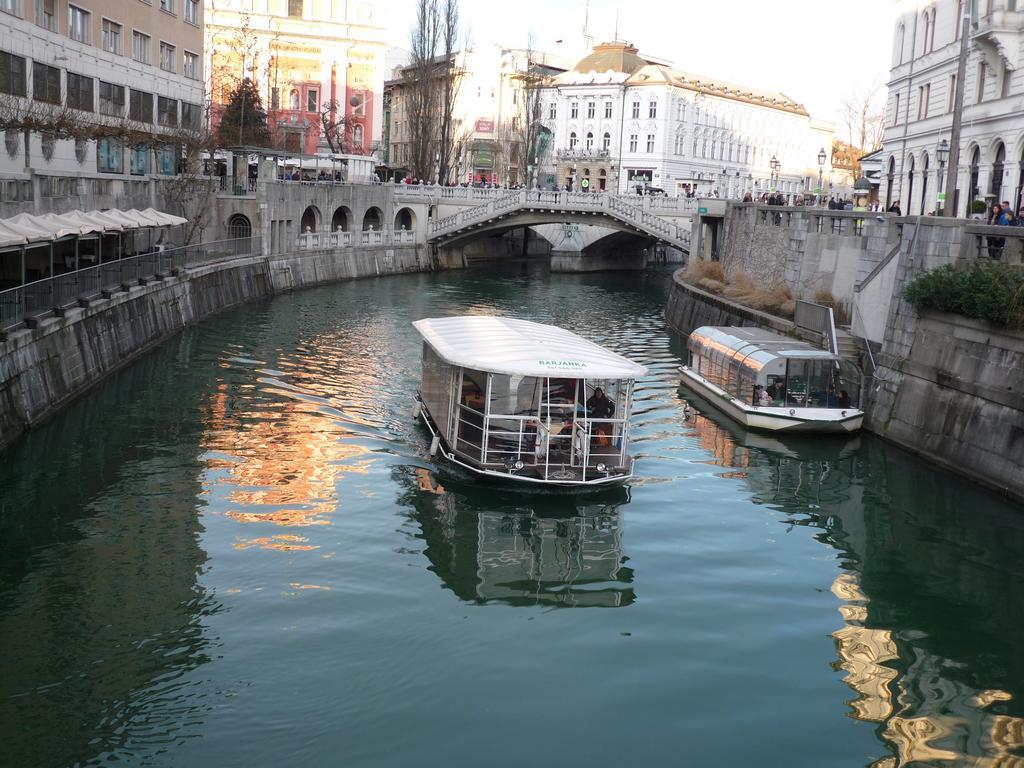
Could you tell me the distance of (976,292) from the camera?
24656 millimetres

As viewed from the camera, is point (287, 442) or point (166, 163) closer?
point (287, 442)

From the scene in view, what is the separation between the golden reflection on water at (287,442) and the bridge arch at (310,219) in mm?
30327

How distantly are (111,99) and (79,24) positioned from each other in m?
4.51

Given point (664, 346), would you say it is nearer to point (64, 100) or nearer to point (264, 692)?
point (64, 100)

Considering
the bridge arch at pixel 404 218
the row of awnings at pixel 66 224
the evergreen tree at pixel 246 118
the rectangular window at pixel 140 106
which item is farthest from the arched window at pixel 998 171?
the evergreen tree at pixel 246 118

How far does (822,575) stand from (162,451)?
13.7 meters

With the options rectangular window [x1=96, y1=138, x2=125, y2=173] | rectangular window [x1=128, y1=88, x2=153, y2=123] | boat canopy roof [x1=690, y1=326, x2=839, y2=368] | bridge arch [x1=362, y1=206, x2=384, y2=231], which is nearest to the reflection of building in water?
boat canopy roof [x1=690, y1=326, x2=839, y2=368]

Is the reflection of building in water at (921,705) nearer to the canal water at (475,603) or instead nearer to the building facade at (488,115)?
the canal water at (475,603)

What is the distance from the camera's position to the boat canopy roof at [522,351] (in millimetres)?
21656

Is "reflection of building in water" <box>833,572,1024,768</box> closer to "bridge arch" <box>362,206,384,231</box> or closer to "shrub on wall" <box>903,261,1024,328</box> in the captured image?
"shrub on wall" <box>903,261,1024,328</box>

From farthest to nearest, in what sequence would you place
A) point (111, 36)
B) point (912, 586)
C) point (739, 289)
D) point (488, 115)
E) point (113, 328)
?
point (488, 115)
point (111, 36)
point (739, 289)
point (113, 328)
point (912, 586)

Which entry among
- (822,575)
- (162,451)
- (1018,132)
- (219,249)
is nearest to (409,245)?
(219,249)

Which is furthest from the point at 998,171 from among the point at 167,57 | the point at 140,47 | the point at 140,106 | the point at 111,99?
the point at 167,57

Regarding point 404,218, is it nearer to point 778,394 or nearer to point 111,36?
point 111,36
